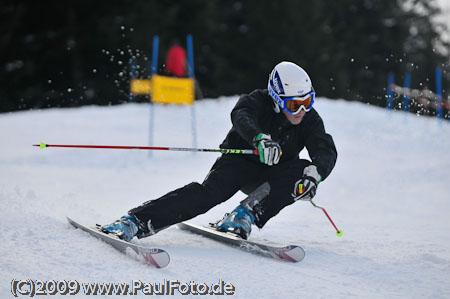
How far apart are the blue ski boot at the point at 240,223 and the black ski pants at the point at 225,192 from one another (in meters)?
0.06

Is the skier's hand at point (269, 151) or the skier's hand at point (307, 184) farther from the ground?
the skier's hand at point (269, 151)

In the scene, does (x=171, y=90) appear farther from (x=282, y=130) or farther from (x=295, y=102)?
(x=295, y=102)

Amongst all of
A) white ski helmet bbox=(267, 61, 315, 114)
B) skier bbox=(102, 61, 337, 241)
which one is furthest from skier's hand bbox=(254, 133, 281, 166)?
white ski helmet bbox=(267, 61, 315, 114)

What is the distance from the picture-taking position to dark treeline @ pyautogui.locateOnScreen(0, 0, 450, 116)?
64.3 feet

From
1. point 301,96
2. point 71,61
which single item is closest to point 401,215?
point 301,96

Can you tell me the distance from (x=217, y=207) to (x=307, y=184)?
2.13m

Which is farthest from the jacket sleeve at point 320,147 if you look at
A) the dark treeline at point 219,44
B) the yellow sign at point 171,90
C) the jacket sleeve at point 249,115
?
the dark treeline at point 219,44

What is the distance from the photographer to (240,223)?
139 inches

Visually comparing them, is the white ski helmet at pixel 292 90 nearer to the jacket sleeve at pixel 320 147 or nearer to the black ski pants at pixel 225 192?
the jacket sleeve at pixel 320 147

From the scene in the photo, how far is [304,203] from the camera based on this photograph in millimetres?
5797

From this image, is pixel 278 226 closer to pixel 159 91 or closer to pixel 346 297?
pixel 346 297

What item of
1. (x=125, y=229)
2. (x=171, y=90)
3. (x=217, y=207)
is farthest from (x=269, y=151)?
(x=171, y=90)

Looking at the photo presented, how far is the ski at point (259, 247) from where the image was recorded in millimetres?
3119

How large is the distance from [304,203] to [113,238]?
309cm
